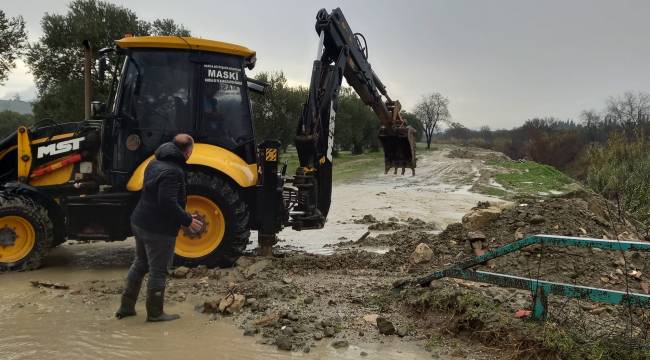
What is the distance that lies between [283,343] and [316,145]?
366 cm

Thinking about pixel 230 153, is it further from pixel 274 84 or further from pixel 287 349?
pixel 274 84

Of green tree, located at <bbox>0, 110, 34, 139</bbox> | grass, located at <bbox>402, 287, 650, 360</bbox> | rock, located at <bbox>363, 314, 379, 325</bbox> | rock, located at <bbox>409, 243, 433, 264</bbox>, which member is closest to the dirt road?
rock, located at <bbox>363, 314, 379, 325</bbox>

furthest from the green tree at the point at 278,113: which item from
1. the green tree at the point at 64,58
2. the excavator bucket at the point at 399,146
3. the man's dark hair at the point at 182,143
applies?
the man's dark hair at the point at 182,143

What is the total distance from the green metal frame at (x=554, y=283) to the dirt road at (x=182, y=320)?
0.66 m

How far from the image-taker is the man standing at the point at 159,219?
4480 millimetres

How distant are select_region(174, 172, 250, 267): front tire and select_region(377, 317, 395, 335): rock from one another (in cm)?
252

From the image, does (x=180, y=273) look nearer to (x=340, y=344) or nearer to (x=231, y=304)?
(x=231, y=304)

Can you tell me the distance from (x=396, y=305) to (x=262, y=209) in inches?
96.3

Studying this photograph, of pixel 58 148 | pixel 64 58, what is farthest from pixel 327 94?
pixel 64 58

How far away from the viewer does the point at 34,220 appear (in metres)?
6.26

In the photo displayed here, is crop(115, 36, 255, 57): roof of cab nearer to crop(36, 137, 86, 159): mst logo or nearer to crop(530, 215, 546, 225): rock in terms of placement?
crop(36, 137, 86, 159): mst logo

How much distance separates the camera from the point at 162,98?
6.56 meters

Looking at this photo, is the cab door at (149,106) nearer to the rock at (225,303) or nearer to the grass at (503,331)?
the rock at (225,303)

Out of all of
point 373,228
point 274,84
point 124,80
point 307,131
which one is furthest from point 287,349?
point 274,84
